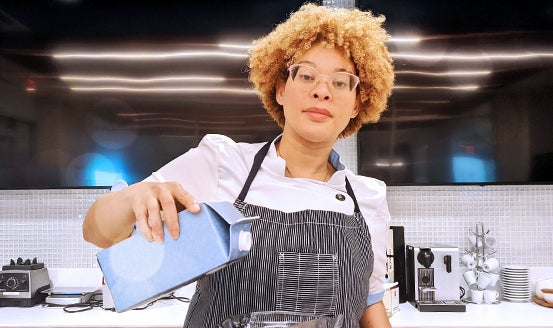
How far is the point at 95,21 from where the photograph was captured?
2611 mm

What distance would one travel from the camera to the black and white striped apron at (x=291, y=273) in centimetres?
116

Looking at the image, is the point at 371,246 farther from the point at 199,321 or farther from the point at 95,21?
the point at 95,21

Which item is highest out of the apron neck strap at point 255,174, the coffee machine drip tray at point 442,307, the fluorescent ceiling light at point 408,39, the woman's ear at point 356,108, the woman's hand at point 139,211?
the fluorescent ceiling light at point 408,39

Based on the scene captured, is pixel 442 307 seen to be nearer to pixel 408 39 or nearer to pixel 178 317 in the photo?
pixel 178 317

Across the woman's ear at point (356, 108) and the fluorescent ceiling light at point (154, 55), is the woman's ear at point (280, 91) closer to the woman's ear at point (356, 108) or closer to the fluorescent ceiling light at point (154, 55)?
the woman's ear at point (356, 108)

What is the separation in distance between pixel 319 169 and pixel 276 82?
324 millimetres

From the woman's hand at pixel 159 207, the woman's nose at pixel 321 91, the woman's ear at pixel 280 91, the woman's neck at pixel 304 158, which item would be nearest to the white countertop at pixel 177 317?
the woman's neck at pixel 304 158

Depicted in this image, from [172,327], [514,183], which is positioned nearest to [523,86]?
[514,183]

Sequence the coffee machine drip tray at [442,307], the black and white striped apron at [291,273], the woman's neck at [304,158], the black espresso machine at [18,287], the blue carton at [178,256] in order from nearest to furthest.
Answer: the blue carton at [178,256] < the black and white striped apron at [291,273] < the woman's neck at [304,158] < the coffee machine drip tray at [442,307] < the black espresso machine at [18,287]

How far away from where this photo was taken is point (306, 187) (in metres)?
1.35

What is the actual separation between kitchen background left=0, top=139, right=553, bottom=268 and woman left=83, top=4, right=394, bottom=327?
50.3 inches

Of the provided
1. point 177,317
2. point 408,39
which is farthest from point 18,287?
point 408,39

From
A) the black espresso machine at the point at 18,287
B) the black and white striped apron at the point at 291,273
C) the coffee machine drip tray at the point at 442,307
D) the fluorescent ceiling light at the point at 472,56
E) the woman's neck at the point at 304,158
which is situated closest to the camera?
the black and white striped apron at the point at 291,273

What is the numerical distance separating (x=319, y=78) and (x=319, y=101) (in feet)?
0.26
